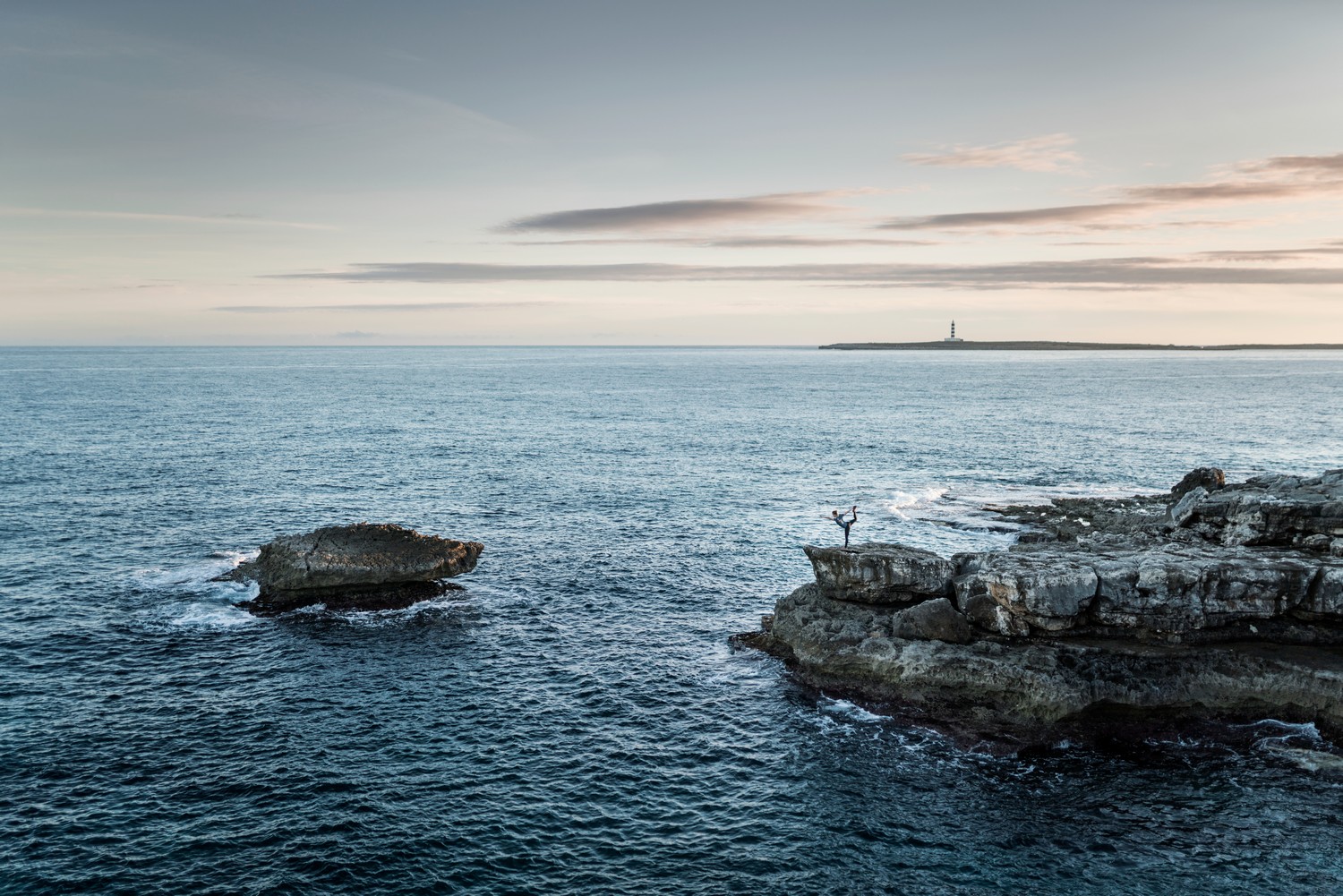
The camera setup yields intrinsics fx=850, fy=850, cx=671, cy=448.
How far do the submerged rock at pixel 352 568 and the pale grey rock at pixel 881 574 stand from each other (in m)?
23.1

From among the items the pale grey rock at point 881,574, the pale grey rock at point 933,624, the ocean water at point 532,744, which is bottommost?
the ocean water at point 532,744

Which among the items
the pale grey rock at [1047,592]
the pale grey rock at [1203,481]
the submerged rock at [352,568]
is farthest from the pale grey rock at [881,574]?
the pale grey rock at [1203,481]

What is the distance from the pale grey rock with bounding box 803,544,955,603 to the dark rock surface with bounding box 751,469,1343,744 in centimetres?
7

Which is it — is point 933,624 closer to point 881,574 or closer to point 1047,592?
point 881,574

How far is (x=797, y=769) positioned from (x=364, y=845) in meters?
15.8

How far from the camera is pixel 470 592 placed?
5262 cm

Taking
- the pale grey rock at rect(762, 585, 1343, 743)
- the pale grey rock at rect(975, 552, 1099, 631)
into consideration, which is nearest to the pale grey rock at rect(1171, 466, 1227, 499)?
the pale grey rock at rect(762, 585, 1343, 743)

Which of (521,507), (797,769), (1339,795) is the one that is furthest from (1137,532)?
(521,507)

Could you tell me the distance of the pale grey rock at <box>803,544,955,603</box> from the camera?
1668 inches

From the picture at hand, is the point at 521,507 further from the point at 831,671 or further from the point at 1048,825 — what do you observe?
the point at 1048,825

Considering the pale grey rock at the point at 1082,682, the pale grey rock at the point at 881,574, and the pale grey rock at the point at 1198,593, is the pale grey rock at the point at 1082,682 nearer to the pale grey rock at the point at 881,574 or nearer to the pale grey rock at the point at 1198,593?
the pale grey rock at the point at 1198,593

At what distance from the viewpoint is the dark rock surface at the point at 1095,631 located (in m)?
36.0

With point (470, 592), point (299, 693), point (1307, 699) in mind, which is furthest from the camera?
point (470, 592)

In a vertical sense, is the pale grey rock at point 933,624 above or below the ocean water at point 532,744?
above
